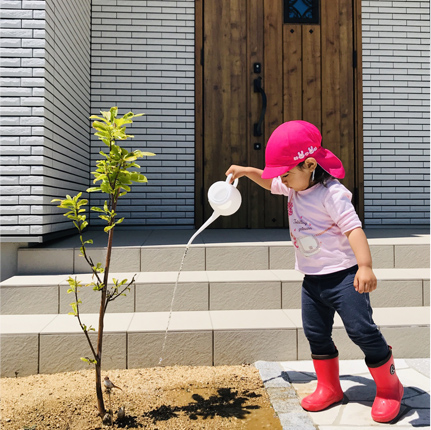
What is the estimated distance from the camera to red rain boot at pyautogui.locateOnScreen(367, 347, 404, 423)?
6.66ft

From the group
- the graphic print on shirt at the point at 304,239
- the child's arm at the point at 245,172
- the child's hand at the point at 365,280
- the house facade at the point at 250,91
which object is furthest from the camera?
the house facade at the point at 250,91

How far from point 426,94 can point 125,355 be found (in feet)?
18.8

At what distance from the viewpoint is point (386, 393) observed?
208 cm

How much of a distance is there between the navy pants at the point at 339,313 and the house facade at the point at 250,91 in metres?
3.57

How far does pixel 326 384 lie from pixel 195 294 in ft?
4.34

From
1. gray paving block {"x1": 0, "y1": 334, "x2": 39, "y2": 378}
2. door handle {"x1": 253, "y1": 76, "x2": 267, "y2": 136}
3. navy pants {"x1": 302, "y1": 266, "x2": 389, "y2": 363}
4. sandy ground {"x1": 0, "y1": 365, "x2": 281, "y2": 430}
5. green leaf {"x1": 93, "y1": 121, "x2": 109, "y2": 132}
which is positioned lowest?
sandy ground {"x1": 0, "y1": 365, "x2": 281, "y2": 430}

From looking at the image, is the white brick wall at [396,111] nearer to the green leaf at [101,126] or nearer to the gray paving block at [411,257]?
the gray paving block at [411,257]

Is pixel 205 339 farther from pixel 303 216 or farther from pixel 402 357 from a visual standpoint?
pixel 402 357

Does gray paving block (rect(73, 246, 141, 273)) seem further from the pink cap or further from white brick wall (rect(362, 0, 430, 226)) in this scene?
white brick wall (rect(362, 0, 430, 226))

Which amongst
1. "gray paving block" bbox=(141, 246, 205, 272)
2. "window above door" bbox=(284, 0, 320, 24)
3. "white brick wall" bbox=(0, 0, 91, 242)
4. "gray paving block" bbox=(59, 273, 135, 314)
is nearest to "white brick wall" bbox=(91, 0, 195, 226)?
"window above door" bbox=(284, 0, 320, 24)


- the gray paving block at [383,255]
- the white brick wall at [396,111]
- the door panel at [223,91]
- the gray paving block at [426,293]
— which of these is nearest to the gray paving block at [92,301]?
the gray paving block at [383,255]

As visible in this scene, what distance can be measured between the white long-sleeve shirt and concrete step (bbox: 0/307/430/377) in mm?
899

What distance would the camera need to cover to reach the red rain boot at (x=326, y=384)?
7.12 ft

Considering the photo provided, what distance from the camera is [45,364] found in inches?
107
